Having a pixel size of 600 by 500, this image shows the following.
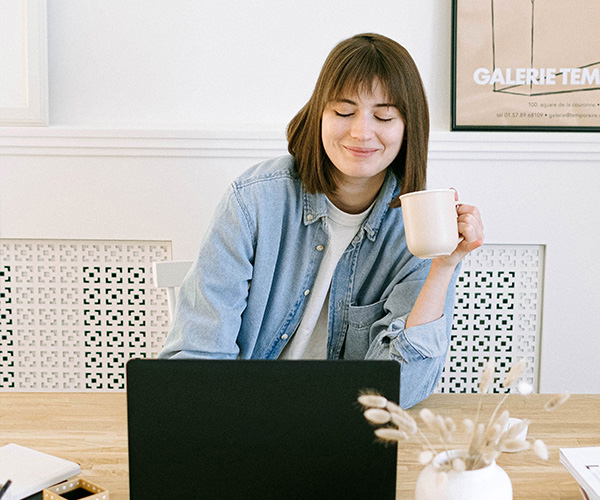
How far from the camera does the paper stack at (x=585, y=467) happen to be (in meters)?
0.78

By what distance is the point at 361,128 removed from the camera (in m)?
1.17

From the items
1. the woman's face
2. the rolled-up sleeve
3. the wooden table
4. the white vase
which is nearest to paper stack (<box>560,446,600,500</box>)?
the wooden table

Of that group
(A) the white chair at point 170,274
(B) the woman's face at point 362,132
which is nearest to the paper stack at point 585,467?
(B) the woman's face at point 362,132

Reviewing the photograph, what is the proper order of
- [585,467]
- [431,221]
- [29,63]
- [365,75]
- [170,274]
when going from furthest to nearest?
1. [29,63]
2. [170,274]
3. [365,75]
4. [431,221]
5. [585,467]

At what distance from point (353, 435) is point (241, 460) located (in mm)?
125

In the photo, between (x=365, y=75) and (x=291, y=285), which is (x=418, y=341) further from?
(x=365, y=75)

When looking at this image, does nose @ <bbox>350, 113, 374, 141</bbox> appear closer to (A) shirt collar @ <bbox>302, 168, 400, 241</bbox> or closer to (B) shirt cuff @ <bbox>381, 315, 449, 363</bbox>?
(A) shirt collar @ <bbox>302, 168, 400, 241</bbox>

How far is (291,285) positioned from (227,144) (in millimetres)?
738

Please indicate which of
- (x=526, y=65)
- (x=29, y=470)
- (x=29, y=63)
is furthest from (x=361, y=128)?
(x=29, y=63)

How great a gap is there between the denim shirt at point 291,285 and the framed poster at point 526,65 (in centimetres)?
76

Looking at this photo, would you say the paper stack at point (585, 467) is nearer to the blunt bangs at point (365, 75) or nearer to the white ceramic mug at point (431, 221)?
the white ceramic mug at point (431, 221)

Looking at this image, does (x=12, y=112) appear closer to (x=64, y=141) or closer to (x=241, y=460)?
(x=64, y=141)

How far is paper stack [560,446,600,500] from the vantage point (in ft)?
2.57

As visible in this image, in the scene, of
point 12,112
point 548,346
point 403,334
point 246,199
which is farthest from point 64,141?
point 548,346
